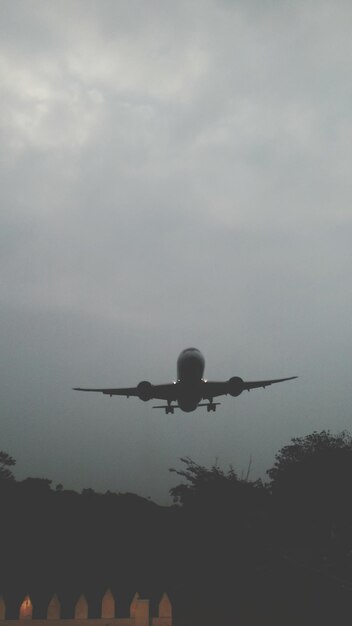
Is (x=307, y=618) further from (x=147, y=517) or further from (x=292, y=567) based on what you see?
(x=147, y=517)

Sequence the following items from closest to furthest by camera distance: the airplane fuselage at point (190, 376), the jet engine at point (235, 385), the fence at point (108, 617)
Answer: the fence at point (108, 617) → the airplane fuselage at point (190, 376) → the jet engine at point (235, 385)

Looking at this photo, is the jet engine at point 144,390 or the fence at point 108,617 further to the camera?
the jet engine at point 144,390

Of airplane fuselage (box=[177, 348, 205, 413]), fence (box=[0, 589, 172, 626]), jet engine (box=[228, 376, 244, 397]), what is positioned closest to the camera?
fence (box=[0, 589, 172, 626])

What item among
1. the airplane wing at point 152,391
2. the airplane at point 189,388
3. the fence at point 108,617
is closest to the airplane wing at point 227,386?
the airplane at point 189,388

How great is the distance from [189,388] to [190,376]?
125 centimetres

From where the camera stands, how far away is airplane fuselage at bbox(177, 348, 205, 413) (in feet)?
101

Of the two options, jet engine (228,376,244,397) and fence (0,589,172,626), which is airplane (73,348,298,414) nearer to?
Result: jet engine (228,376,244,397)

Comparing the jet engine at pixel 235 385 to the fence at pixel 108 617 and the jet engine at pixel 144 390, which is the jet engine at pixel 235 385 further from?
the fence at pixel 108 617

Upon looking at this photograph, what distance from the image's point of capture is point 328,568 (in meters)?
2.62

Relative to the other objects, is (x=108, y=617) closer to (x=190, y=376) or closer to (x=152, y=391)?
(x=190, y=376)

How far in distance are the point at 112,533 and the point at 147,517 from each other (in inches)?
158

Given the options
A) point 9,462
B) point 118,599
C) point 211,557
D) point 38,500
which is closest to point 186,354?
point 38,500

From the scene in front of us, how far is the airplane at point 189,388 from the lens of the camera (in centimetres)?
3106

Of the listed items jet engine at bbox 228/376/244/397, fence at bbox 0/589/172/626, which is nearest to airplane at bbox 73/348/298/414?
jet engine at bbox 228/376/244/397
